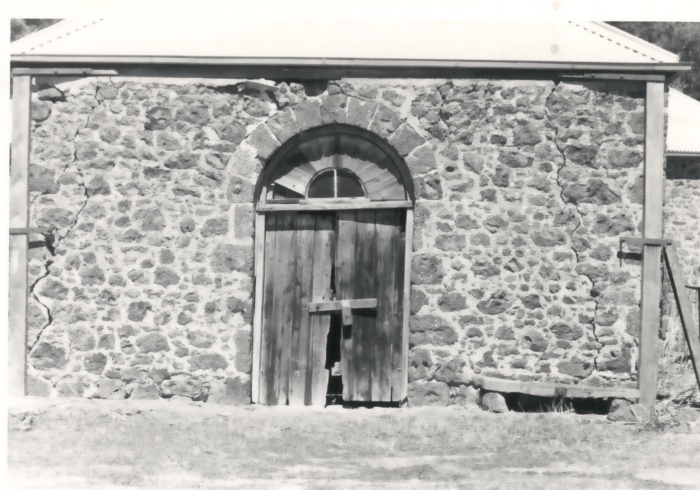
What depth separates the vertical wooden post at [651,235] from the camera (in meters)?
10.7

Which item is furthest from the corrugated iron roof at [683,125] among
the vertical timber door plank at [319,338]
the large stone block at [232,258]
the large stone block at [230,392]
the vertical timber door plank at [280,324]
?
the large stone block at [230,392]

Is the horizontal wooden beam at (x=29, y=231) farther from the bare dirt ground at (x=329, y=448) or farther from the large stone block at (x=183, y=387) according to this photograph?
the large stone block at (x=183, y=387)

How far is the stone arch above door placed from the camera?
11.1 metres

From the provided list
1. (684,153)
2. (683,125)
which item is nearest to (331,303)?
(684,153)

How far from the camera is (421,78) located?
35.8 feet

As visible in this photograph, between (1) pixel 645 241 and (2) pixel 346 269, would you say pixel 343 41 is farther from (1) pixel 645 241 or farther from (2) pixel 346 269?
(1) pixel 645 241

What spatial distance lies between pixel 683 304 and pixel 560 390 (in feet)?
5.36

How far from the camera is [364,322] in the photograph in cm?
1105

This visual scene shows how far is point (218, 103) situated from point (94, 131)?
4.70 feet

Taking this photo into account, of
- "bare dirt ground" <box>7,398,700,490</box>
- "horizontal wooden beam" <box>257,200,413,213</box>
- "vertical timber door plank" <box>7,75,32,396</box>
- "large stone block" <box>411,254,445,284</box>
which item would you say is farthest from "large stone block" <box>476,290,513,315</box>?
"vertical timber door plank" <box>7,75,32,396</box>

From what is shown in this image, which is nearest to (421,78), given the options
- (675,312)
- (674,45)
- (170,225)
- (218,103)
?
(218,103)

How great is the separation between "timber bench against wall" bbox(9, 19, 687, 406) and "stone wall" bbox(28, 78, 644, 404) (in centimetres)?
2

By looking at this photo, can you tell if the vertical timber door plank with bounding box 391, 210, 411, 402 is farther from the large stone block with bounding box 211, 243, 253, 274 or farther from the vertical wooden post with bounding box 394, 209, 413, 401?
the large stone block with bounding box 211, 243, 253, 274

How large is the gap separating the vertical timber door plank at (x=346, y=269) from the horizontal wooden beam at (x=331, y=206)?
93 mm
